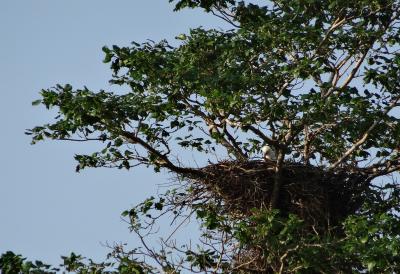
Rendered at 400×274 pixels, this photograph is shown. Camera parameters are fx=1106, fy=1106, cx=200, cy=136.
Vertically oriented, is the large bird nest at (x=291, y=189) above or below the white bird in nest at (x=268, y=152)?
below

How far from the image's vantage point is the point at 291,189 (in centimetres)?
1478

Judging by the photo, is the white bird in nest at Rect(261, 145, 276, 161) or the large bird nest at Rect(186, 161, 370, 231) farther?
the white bird in nest at Rect(261, 145, 276, 161)

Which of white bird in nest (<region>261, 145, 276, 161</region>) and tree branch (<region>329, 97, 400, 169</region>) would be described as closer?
tree branch (<region>329, 97, 400, 169</region>)

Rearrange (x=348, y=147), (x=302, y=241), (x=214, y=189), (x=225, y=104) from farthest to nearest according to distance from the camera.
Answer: (x=348, y=147), (x=214, y=189), (x=225, y=104), (x=302, y=241)

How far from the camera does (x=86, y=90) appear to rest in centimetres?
1431

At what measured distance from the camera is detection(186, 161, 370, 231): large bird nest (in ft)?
47.8

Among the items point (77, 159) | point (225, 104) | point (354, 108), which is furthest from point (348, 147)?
point (77, 159)

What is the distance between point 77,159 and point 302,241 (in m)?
4.38

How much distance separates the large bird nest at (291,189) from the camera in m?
14.6

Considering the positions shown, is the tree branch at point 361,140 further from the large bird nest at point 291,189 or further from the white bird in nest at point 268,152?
the white bird in nest at point 268,152

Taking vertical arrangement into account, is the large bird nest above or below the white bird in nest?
below

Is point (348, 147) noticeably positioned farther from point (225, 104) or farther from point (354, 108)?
point (225, 104)

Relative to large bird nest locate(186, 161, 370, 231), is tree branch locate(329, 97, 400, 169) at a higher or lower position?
higher

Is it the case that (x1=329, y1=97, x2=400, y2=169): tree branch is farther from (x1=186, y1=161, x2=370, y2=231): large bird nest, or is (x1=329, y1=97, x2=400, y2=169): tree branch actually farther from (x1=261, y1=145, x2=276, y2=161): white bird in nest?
(x1=261, y1=145, x2=276, y2=161): white bird in nest
